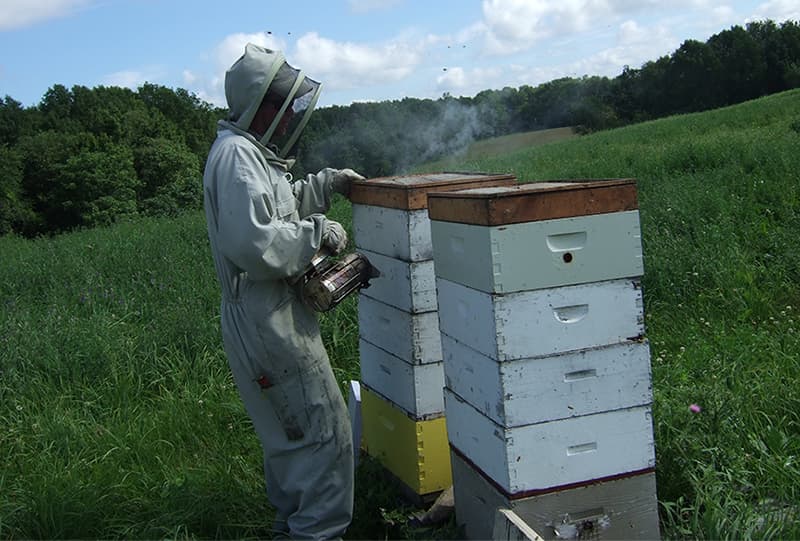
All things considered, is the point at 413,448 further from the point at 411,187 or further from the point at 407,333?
the point at 411,187

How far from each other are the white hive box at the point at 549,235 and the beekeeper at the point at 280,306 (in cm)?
71

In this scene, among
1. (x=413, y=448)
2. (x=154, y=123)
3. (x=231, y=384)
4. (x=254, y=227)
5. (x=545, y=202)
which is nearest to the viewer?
(x=545, y=202)

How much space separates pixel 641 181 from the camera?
8.95 metres

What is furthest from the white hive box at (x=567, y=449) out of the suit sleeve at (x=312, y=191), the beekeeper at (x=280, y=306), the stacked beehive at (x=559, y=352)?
the suit sleeve at (x=312, y=191)

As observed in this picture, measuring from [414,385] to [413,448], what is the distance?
30cm

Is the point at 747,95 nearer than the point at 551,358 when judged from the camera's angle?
No

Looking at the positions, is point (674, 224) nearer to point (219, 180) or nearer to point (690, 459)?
point (690, 459)

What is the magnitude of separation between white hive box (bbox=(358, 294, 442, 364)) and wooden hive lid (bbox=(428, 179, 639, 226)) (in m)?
0.67

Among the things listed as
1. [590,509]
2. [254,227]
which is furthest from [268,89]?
[590,509]

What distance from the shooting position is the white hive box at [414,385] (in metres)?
2.95

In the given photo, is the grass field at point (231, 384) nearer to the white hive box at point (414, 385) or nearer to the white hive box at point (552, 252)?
the white hive box at point (414, 385)

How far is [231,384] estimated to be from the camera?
185 inches

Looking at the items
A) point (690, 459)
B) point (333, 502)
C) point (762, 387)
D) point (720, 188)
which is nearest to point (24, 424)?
point (333, 502)

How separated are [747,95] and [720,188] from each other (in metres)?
34.8
